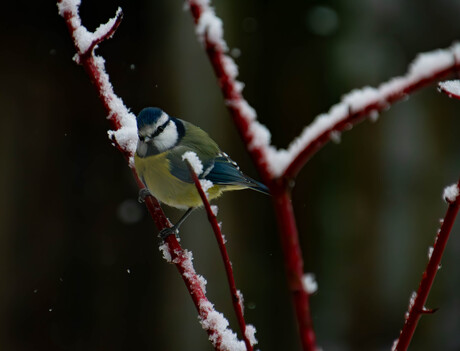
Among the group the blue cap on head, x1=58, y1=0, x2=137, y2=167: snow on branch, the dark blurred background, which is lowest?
x1=58, y1=0, x2=137, y2=167: snow on branch

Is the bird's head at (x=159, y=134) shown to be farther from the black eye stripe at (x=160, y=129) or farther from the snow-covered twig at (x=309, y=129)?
the snow-covered twig at (x=309, y=129)

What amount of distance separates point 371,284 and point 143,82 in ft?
2.21

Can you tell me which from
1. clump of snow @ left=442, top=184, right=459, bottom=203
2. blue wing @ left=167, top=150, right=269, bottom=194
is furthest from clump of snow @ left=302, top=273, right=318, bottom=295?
blue wing @ left=167, top=150, right=269, bottom=194

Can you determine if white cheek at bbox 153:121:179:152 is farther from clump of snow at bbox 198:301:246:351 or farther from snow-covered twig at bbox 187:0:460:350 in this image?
snow-covered twig at bbox 187:0:460:350

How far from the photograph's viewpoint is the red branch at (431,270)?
0.85 ft

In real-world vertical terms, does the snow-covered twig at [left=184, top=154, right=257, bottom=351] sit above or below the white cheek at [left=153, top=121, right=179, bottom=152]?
below

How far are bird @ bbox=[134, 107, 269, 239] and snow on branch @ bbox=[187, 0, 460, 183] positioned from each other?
0.46 m

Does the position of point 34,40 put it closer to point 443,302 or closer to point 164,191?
point 164,191

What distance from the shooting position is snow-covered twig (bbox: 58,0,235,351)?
31cm

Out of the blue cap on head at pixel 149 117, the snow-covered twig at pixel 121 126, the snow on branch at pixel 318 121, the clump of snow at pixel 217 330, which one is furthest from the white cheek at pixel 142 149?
the snow on branch at pixel 318 121

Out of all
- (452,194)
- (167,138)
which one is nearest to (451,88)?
(452,194)

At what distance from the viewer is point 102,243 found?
1.09m

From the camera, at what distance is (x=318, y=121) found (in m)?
0.17

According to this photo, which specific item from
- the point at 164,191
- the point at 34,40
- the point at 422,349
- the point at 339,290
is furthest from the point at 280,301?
the point at 34,40
